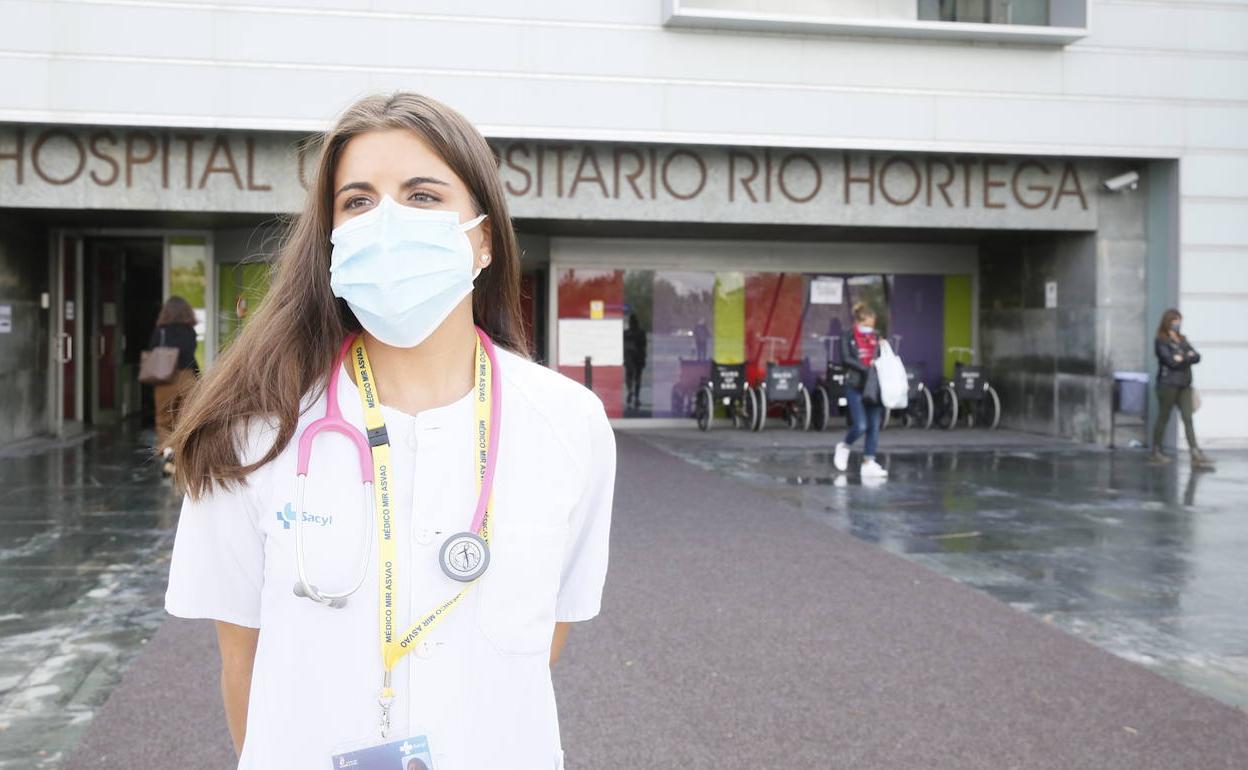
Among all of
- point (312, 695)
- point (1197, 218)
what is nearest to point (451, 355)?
point (312, 695)

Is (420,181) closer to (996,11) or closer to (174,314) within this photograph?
(174,314)

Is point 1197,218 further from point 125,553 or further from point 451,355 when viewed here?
point 451,355

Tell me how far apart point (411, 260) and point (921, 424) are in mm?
17147

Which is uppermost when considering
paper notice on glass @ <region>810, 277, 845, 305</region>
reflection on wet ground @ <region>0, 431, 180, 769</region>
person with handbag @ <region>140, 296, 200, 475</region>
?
paper notice on glass @ <region>810, 277, 845, 305</region>

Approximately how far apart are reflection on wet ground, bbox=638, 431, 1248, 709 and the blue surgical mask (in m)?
4.30

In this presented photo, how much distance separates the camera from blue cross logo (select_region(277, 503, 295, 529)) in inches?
65.3

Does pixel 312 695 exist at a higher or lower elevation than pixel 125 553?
higher

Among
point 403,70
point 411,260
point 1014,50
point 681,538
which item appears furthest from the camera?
point 1014,50

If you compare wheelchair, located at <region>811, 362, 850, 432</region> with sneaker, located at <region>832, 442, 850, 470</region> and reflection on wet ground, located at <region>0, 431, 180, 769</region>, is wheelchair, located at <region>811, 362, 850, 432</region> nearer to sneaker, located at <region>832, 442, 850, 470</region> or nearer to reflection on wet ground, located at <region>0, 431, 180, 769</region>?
sneaker, located at <region>832, 442, 850, 470</region>

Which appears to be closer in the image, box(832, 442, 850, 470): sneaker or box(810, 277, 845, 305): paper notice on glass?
box(832, 442, 850, 470): sneaker

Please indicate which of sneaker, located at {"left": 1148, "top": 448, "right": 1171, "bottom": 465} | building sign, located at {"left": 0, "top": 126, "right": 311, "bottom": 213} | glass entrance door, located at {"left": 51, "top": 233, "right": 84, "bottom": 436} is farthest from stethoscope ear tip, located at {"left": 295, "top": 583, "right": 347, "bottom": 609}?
glass entrance door, located at {"left": 51, "top": 233, "right": 84, "bottom": 436}

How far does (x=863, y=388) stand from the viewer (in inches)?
476

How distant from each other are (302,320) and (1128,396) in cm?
1524

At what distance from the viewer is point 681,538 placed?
27.5ft
